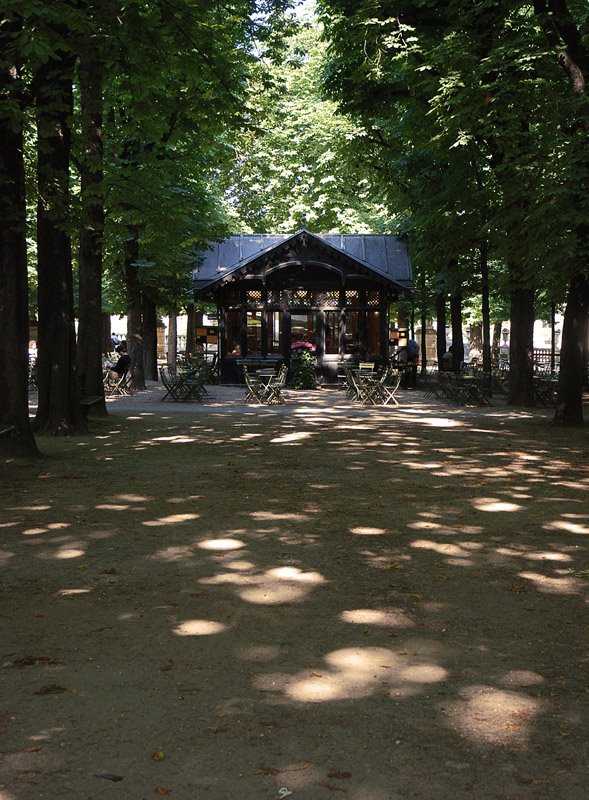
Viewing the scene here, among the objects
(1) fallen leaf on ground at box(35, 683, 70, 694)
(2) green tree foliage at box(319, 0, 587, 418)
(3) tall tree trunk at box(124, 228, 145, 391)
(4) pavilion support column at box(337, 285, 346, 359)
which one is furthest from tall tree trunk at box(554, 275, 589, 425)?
(4) pavilion support column at box(337, 285, 346, 359)

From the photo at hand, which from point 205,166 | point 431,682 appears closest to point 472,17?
point 205,166

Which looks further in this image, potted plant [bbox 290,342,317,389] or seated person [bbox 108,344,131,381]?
potted plant [bbox 290,342,317,389]

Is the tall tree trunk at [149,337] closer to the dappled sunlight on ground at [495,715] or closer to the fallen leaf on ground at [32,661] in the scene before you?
the fallen leaf on ground at [32,661]

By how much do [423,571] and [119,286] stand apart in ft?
101

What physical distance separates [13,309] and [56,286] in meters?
2.24

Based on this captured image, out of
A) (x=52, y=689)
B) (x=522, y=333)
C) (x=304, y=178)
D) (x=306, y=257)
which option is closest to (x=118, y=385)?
(x=306, y=257)

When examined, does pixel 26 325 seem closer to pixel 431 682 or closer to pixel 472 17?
pixel 431 682

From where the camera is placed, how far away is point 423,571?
6820mm

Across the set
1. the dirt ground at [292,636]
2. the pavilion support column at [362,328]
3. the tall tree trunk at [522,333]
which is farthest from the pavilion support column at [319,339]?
the dirt ground at [292,636]

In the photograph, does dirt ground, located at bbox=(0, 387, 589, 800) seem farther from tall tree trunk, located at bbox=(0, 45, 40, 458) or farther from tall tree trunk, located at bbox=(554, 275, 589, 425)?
tall tree trunk, located at bbox=(554, 275, 589, 425)

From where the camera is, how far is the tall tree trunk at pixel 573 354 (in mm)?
17297

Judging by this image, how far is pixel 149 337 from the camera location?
36.4 metres

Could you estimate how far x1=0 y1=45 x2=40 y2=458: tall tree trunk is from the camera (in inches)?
496

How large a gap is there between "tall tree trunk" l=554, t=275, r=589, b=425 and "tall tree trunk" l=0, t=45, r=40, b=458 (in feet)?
32.9
